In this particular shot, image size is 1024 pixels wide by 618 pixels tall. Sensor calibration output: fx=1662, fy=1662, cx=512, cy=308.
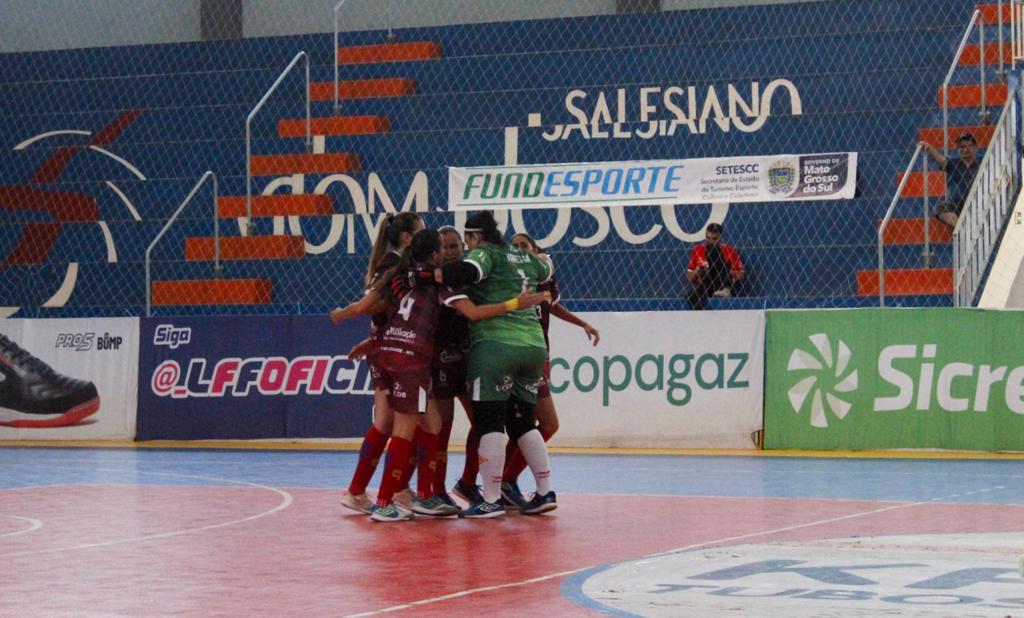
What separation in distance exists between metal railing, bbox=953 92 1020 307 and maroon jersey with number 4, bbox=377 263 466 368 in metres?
9.55

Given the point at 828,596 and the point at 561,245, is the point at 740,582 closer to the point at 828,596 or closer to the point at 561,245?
the point at 828,596

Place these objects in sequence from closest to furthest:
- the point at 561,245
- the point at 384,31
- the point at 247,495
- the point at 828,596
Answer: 1. the point at 828,596
2. the point at 247,495
3. the point at 561,245
4. the point at 384,31

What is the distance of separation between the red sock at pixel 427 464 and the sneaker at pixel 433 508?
9cm

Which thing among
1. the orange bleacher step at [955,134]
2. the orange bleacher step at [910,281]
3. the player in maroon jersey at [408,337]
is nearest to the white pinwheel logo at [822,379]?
the orange bleacher step at [910,281]

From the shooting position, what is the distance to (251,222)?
23234 millimetres

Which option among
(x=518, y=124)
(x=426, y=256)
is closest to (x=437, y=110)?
(x=518, y=124)

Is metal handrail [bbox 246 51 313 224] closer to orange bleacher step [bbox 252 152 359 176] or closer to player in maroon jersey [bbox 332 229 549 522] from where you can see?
orange bleacher step [bbox 252 152 359 176]

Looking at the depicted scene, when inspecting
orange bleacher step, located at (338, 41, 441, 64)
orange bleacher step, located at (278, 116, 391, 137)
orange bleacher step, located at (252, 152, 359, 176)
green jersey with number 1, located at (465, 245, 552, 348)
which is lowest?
green jersey with number 1, located at (465, 245, 552, 348)

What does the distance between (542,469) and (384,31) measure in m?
16.7

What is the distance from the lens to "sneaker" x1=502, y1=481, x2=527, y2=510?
10.8 m

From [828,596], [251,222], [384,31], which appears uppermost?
[384,31]

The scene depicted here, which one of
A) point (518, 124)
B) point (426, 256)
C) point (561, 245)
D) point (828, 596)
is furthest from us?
point (518, 124)

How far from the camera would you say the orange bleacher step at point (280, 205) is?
2338 cm

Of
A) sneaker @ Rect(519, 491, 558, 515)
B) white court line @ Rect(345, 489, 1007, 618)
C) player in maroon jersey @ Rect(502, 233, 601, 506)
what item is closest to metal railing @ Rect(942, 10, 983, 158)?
white court line @ Rect(345, 489, 1007, 618)
